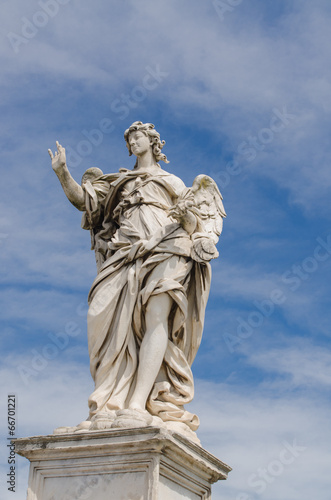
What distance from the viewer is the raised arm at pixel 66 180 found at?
26.5 feet

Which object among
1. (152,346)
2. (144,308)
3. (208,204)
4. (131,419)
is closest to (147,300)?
(144,308)

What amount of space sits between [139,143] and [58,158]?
106 centimetres

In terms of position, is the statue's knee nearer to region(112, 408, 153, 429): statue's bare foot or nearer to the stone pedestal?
region(112, 408, 153, 429): statue's bare foot

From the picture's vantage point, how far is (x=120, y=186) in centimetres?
841

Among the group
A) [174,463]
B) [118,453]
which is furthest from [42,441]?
[174,463]

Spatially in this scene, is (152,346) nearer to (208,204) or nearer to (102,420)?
(102,420)

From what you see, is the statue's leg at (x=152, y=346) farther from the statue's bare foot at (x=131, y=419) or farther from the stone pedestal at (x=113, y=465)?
the stone pedestal at (x=113, y=465)

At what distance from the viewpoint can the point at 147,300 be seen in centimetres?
730

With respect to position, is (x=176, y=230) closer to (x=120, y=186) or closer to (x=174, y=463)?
(x=120, y=186)

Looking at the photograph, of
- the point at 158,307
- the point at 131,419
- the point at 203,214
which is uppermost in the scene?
the point at 203,214

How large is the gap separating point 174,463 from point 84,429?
3.08ft

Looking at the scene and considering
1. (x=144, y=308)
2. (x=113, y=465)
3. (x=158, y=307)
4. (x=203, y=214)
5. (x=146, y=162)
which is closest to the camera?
(x=113, y=465)

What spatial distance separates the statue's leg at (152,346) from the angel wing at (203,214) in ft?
2.23

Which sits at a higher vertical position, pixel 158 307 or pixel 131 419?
pixel 158 307
